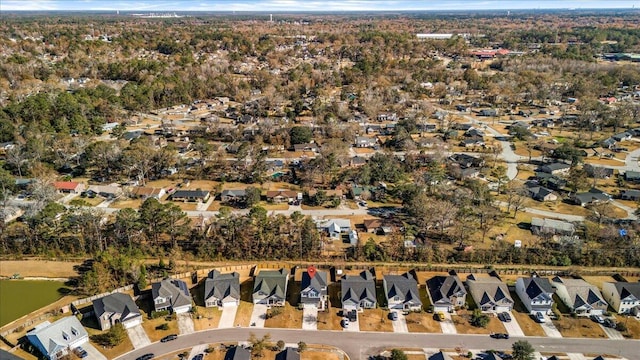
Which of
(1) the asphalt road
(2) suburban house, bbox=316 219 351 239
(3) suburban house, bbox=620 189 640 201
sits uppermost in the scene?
(3) suburban house, bbox=620 189 640 201

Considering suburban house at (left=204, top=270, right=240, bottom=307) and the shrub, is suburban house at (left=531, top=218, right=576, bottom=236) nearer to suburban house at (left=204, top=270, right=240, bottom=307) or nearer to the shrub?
suburban house at (left=204, top=270, right=240, bottom=307)

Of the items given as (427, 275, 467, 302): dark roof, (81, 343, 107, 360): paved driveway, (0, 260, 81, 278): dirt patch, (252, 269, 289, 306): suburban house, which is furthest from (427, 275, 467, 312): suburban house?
(0, 260, 81, 278): dirt patch

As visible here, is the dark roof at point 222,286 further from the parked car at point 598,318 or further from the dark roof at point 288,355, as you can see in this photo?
the parked car at point 598,318

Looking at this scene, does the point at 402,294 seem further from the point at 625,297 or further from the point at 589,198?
the point at 589,198

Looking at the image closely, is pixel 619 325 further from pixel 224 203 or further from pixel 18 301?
pixel 18 301

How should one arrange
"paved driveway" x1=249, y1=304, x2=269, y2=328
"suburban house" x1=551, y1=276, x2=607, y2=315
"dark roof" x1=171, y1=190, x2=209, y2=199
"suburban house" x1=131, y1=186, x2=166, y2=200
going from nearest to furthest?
"paved driveway" x1=249, y1=304, x2=269, y2=328, "suburban house" x1=551, y1=276, x2=607, y2=315, "dark roof" x1=171, y1=190, x2=209, y2=199, "suburban house" x1=131, y1=186, x2=166, y2=200

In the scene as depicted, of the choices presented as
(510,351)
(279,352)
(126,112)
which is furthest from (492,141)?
(126,112)
